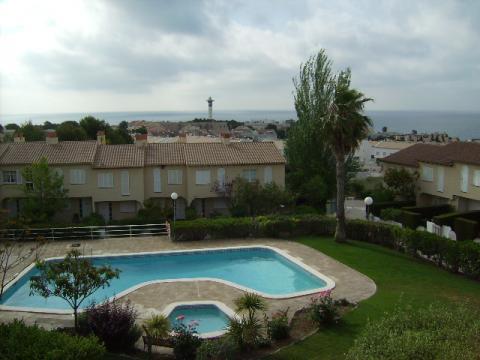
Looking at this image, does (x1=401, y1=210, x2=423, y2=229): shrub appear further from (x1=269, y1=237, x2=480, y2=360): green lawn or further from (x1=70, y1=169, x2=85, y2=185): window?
(x1=70, y1=169, x2=85, y2=185): window

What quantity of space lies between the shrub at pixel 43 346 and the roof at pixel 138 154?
25.9 metres

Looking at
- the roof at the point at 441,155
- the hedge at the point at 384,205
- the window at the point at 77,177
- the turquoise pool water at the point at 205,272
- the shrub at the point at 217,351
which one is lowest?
the turquoise pool water at the point at 205,272

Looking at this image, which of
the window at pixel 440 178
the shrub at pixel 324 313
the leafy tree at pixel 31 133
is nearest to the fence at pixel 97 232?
the shrub at pixel 324 313

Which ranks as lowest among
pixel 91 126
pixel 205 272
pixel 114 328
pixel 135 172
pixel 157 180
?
pixel 205 272

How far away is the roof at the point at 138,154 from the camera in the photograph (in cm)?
3731

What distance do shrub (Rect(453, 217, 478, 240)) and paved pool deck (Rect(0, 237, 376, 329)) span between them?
33.4ft

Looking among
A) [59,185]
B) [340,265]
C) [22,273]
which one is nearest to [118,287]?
[22,273]

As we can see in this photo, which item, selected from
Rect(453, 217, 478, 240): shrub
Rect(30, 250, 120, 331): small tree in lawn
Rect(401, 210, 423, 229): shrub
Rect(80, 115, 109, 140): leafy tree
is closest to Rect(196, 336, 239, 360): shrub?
Rect(30, 250, 120, 331): small tree in lawn

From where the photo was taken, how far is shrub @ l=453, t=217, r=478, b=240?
30.9 meters

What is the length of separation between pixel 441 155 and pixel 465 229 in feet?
32.9

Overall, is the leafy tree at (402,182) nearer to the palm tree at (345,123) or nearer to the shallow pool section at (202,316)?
the palm tree at (345,123)

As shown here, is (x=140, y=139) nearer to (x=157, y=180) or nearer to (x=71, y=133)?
(x=157, y=180)

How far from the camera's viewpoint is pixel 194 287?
2222 cm

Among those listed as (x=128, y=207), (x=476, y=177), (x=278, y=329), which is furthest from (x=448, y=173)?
(x=278, y=329)
